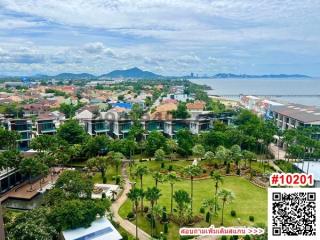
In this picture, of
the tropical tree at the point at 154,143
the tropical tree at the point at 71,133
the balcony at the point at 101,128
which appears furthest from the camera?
the balcony at the point at 101,128

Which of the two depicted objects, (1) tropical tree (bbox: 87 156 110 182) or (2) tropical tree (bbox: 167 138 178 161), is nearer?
(1) tropical tree (bbox: 87 156 110 182)

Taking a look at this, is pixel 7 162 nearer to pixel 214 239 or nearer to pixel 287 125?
pixel 214 239

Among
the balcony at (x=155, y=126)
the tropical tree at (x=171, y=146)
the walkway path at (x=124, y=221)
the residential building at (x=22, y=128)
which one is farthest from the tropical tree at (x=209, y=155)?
the residential building at (x=22, y=128)

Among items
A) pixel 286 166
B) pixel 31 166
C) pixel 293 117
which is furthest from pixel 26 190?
pixel 293 117

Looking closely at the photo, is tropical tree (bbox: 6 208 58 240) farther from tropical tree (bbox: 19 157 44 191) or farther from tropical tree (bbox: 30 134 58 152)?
tropical tree (bbox: 30 134 58 152)

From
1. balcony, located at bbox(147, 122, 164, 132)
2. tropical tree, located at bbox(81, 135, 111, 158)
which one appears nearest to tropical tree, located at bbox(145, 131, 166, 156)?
tropical tree, located at bbox(81, 135, 111, 158)

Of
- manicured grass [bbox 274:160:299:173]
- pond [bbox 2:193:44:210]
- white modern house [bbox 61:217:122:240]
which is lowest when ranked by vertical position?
pond [bbox 2:193:44:210]

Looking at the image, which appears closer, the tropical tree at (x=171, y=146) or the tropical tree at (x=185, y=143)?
the tropical tree at (x=171, y=146)

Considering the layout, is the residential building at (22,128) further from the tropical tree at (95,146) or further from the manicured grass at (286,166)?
the manicured grass at (286,166)
